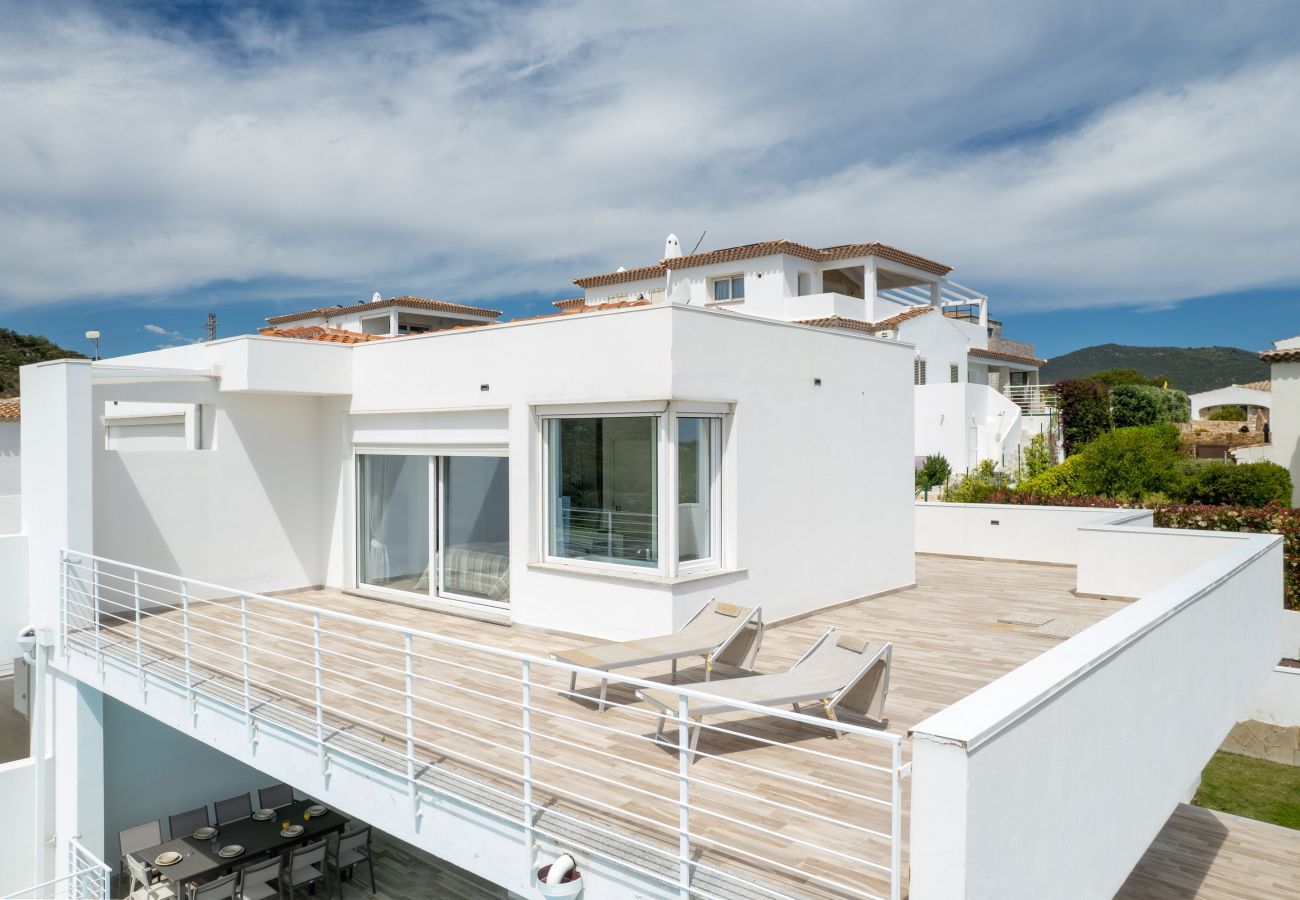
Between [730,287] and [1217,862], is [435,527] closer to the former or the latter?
[1217,862]

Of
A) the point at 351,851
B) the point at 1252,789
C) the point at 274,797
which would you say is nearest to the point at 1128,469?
the point at 1252,789

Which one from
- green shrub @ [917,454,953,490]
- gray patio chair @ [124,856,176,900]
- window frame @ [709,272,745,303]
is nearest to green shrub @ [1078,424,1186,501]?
green shrub @ [917,454,953,490]

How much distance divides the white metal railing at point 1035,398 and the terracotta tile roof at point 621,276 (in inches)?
790

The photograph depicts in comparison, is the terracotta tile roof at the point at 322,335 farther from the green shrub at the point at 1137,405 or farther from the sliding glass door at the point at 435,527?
the green shrub at the point at 1137,405

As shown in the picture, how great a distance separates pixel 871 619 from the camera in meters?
10.7

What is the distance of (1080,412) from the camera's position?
44.2m

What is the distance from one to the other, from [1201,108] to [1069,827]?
24.2 metres

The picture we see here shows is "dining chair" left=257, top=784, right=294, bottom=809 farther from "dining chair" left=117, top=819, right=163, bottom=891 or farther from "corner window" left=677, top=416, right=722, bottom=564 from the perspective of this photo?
"corner window" left=677, top=416, right=722, bottom=564

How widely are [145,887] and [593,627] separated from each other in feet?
23.5

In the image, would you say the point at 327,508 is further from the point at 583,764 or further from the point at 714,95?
the point at 714,95

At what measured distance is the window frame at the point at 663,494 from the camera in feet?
29.8

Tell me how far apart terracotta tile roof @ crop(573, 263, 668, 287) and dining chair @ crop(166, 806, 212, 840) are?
1232 inches

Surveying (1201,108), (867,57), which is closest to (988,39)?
(867,57)

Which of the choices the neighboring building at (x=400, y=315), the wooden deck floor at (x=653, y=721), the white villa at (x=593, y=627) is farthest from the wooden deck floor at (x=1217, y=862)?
the neighboring building at (x=400, y=315)
